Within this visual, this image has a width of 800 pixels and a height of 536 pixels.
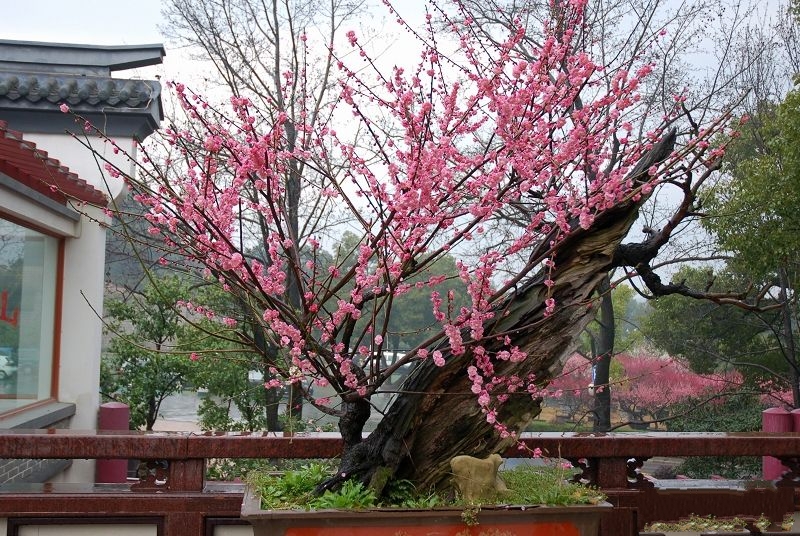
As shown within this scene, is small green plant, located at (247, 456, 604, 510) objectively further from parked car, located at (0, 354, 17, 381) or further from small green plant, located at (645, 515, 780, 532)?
parked car, located at (0, 354, 17, 381)

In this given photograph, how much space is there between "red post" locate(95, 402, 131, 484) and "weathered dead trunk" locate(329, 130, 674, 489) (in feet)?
15.1

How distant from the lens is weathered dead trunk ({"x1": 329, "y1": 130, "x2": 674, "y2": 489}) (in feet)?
8.27

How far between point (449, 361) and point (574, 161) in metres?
0.92

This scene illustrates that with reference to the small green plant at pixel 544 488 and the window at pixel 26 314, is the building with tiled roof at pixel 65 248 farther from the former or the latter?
the small green plant at pixel 544 488

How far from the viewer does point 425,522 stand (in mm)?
2158

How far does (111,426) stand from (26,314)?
1345mm

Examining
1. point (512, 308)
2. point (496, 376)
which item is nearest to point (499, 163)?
point (512, 308)

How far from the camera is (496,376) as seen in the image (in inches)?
100

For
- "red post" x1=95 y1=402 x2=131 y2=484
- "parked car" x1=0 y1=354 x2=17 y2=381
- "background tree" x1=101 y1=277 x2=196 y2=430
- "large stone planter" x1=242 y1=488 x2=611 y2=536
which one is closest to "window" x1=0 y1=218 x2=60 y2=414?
"parked car" x1=0 y1=354 x2=17 y2=381

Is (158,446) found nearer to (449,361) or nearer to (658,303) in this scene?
(449,361)

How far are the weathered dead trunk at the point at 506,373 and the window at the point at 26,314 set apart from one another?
3844 millimetres

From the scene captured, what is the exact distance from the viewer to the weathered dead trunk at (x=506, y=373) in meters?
2.52

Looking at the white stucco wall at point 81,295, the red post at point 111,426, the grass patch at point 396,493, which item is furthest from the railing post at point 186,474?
the white stucco wall at point 81,295

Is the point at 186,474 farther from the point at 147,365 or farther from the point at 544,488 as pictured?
the point at 147,365
